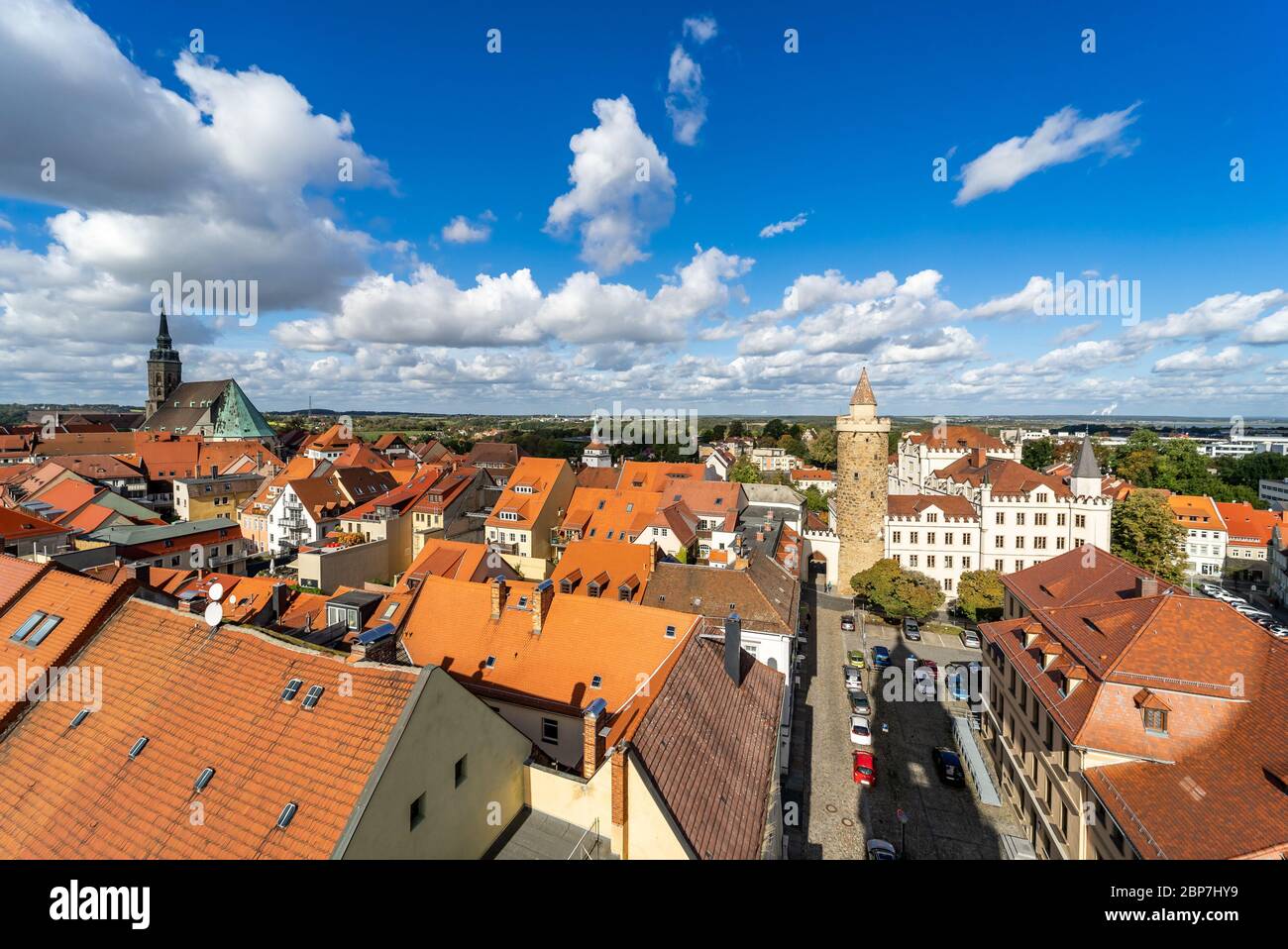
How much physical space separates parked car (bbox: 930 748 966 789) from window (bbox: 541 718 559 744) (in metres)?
13.8

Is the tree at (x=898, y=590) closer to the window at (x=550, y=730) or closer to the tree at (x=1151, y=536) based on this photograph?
the tree at (x=1151, y=536)

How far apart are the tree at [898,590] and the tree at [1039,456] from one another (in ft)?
174

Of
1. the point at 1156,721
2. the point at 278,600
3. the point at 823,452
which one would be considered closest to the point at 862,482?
the point at 1156,721

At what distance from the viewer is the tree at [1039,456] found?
256ft

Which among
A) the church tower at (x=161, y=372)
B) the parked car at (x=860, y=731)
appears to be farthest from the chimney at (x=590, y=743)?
the church tower at (x=161, y=372)

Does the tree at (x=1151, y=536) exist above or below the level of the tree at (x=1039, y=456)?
below

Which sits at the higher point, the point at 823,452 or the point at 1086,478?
the point at 823,452

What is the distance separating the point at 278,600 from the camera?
20.2m

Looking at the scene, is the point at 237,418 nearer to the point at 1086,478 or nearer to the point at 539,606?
the point at 539,606

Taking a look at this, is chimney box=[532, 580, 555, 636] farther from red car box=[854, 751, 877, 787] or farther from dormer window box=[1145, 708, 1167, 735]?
dormer window box=[1145, 708, 1167, 735]

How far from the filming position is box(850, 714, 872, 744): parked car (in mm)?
21938

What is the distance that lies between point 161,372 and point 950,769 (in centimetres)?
11774

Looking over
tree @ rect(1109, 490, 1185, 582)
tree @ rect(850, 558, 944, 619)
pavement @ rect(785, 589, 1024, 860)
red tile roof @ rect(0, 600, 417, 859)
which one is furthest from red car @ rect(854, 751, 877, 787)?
tree @ rect(1109, 490, 1185, 582)
